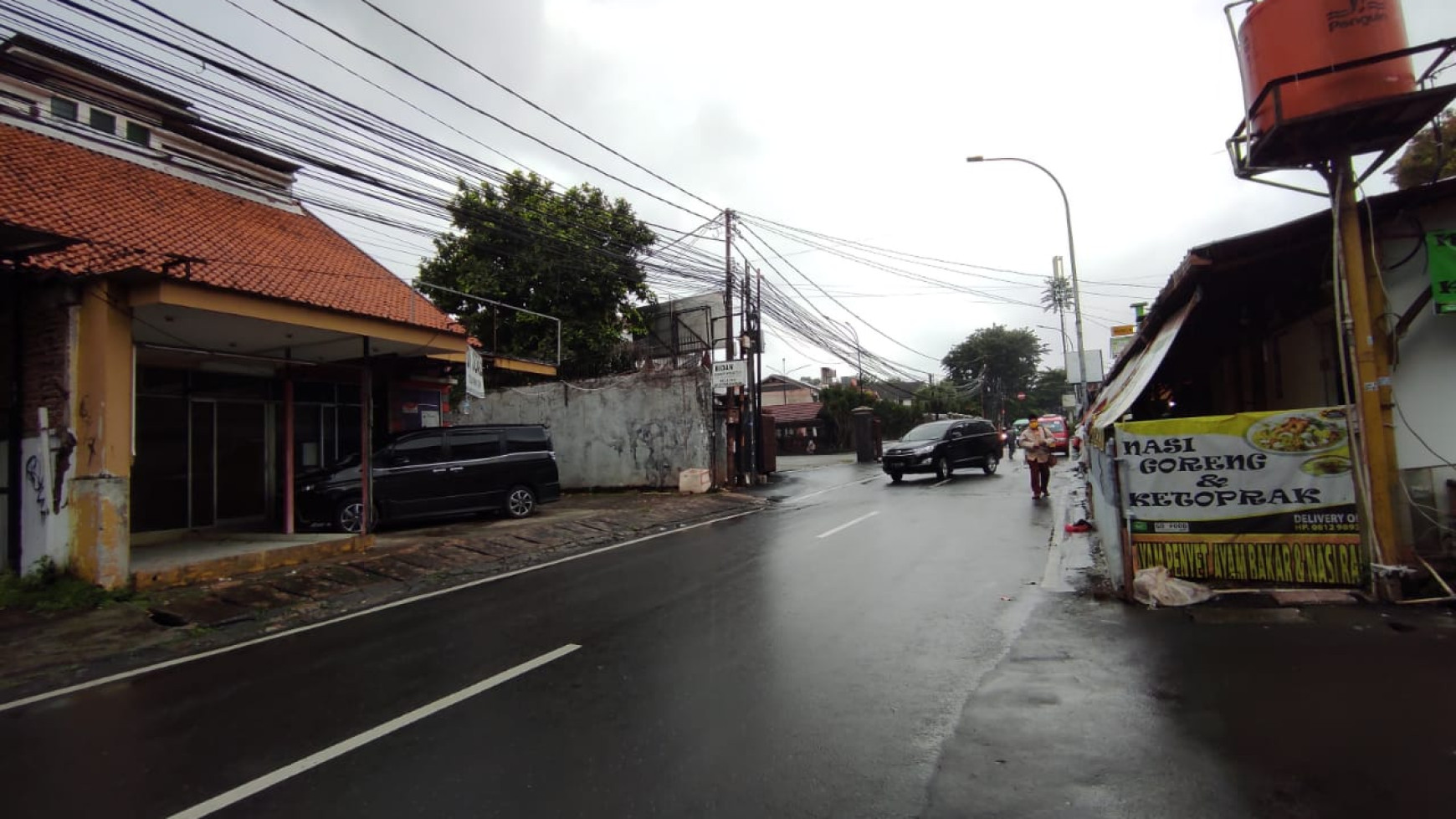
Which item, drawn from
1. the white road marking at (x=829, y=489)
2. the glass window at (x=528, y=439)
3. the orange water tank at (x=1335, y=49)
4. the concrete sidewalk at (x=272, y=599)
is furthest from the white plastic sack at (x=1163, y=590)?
the glass window at (x=528, y=439)

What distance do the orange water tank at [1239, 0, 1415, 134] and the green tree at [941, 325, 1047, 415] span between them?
5948 centimetres

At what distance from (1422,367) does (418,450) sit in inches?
544

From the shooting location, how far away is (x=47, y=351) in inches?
326

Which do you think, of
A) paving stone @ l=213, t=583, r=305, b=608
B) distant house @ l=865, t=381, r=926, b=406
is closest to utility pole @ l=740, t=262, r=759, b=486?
paving stone @ l=213, t=583, r=305, b=608

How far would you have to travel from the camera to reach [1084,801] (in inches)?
118

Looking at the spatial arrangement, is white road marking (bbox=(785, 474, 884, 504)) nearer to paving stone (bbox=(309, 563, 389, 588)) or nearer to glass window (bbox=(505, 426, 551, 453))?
glass window (bbox=(505, 426, 551, 453))

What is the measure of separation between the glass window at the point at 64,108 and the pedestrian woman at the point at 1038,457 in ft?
60.9

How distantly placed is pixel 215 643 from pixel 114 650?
80 cm

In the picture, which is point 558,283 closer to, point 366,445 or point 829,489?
point 829,489

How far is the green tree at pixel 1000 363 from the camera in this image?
211ft

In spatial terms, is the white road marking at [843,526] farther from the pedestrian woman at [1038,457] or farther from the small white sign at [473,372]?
the small white sign at [473,372]

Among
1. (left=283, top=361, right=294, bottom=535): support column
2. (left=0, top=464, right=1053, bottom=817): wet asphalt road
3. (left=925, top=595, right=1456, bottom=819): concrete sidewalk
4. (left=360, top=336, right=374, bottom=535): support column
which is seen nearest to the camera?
(left=925, top=595, right=1456, bottom=819): concrete sidewalk

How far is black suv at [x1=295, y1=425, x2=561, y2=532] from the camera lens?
12172mm

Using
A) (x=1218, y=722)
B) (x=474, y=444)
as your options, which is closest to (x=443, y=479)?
(x=474, y=444)
